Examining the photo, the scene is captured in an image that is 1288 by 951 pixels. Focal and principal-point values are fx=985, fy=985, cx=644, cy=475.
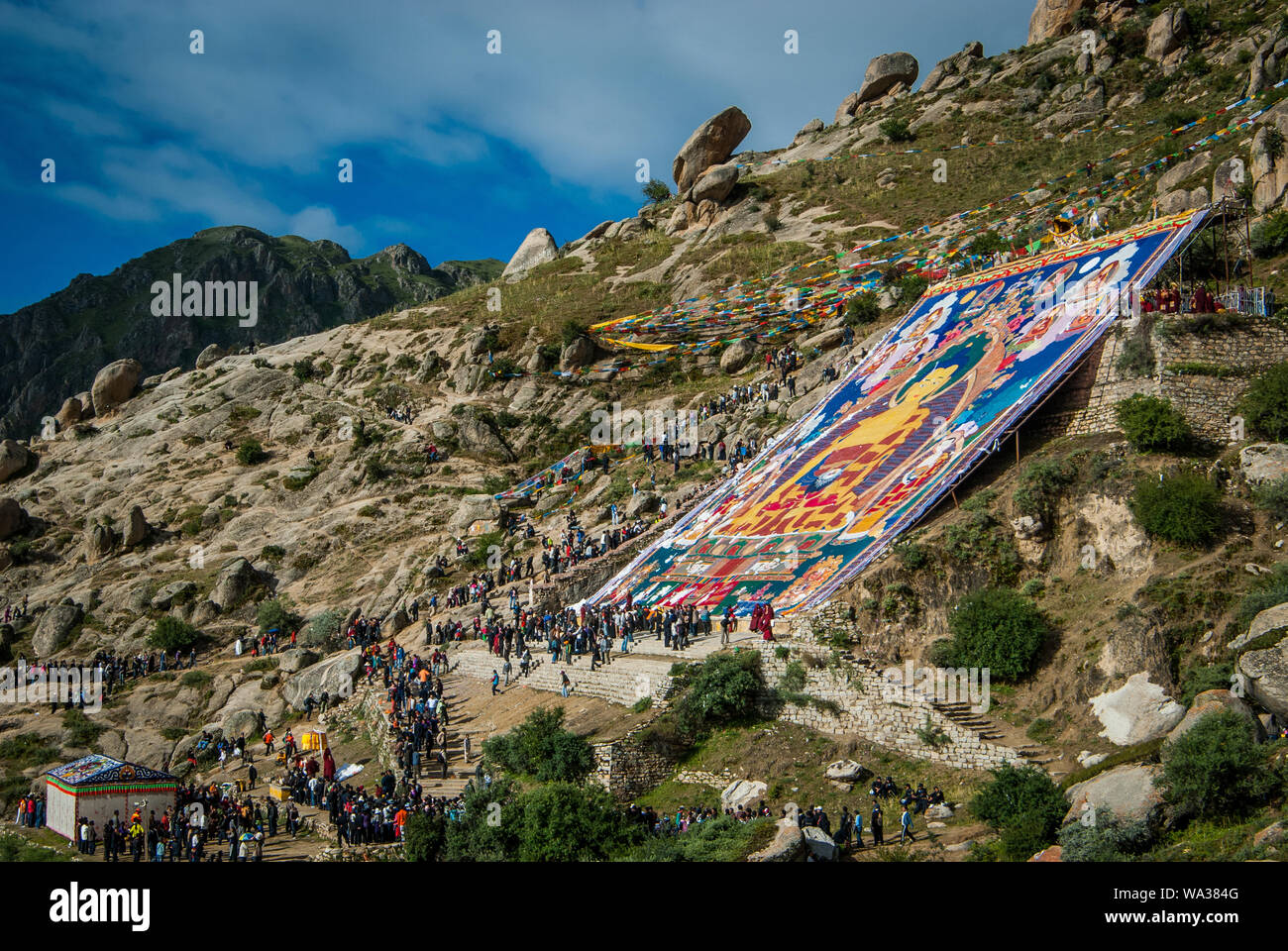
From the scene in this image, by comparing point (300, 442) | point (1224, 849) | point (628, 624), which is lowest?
point (1224, 849)

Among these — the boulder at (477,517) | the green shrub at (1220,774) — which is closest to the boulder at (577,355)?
the boulder at (477,517)

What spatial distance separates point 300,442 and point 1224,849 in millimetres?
44637

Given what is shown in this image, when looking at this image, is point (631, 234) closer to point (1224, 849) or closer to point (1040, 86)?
point (1040, 86)

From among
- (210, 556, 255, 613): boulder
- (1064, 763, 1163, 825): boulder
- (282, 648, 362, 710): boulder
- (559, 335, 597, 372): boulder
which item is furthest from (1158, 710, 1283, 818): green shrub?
(559, 335, 597, 372): boulder

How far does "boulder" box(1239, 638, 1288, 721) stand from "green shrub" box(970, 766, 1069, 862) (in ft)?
10.3

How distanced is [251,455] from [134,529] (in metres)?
6.79

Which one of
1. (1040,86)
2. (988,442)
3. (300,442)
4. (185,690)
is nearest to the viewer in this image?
(988,442)

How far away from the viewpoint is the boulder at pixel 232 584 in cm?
3734

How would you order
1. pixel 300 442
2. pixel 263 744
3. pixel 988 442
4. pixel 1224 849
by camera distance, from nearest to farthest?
pixel 1224 849, pixel 988 442, pixel 263 744, pixel 300 442

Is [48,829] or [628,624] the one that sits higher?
[628,624]

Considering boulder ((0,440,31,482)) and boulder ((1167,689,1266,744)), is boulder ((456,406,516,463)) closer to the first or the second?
boulder ((0,440,31,482))

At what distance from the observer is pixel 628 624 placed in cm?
2509

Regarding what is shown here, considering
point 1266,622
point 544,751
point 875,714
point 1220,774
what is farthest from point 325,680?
point 1266,622

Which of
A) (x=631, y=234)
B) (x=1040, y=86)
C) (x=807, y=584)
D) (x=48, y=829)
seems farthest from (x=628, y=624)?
(x=1040, y=86)
